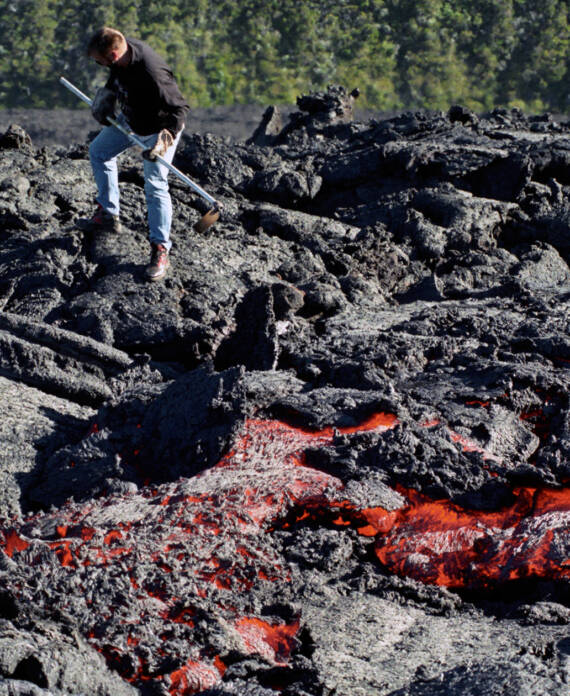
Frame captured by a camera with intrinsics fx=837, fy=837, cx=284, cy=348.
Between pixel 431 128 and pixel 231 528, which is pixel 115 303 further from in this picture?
pixel 431 128

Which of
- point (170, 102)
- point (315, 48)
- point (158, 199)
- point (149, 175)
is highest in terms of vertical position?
point (315, 48)

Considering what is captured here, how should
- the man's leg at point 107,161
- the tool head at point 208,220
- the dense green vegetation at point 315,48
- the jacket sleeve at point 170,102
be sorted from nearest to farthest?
the jacket sleeve at point 170,102
the man's leg at point 107,161
the tool head at point 208,220
the dense green vegetation at point 315,48

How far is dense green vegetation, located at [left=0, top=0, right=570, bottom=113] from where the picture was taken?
18094 mm

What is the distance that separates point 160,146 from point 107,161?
1.88 ft

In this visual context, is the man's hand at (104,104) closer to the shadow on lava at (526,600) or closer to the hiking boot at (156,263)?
the hiking boot at (156,263)

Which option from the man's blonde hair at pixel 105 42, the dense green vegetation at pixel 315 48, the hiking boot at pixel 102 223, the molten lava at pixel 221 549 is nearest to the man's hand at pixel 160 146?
the man's blonde hair at pixel 105 42

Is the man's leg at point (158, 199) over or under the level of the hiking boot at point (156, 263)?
over

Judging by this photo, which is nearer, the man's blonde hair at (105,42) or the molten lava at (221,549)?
the molten lava at (221,549)

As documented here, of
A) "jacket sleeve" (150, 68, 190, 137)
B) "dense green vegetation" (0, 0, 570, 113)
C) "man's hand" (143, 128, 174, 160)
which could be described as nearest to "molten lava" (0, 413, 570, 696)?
"man's hand" (143, 128, 174, 160)

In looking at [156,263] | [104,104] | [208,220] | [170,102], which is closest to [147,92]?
[170,102]

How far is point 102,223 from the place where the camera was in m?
5.94

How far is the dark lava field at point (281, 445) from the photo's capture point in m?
3.00

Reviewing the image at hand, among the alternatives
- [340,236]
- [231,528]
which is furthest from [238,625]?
[340,236]

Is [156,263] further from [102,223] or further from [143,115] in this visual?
[143,115]
